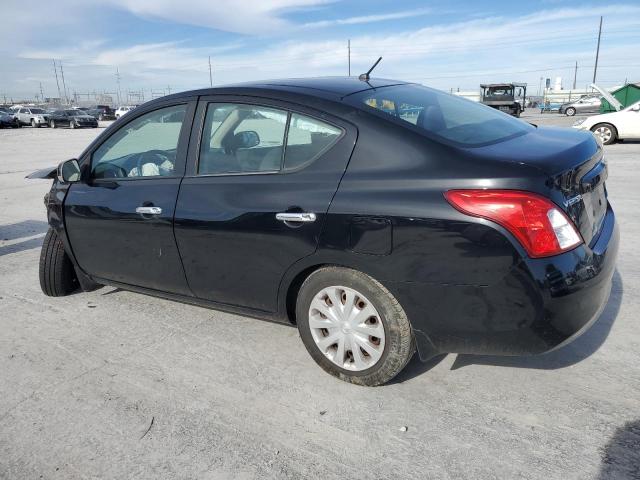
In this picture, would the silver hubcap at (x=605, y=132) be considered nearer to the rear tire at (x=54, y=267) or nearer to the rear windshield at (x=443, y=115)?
the rear windshield at (x=443, y=115)

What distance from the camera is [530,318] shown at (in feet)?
7.36

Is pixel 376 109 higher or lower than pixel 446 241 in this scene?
higher

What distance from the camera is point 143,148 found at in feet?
11.9

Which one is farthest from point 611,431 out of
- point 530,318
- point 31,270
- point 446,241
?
point 31,270

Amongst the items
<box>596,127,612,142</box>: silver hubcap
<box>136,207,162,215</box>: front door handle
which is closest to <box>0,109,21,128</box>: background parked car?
<box>596,127,612,142</box>: silver hubcap

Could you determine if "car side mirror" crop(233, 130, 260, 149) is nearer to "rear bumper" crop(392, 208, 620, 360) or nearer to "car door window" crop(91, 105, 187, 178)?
"car door window" crop(91, 105, 187, 178)

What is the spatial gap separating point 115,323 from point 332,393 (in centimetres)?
188

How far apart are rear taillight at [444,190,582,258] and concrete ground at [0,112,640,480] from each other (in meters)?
0.87

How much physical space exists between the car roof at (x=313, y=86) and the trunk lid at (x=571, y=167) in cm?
90

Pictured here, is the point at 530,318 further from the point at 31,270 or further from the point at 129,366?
the point at 31,270

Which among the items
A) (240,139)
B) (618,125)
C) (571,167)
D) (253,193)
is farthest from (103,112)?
(571,167)

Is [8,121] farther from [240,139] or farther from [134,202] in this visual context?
[240,139]

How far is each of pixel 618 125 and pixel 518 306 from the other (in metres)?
13.9

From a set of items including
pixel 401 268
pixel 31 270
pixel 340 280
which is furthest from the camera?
pixel 31 270
